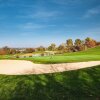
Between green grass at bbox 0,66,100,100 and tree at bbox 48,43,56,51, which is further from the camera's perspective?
tree at bbox 48,43,56,51

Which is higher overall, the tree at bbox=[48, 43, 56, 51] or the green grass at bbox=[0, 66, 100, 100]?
the tree at bbox=[48, 43, 56, 51]

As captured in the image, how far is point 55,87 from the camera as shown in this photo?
1026 cm

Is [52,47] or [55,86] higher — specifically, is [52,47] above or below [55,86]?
above

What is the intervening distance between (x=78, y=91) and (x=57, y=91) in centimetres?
90

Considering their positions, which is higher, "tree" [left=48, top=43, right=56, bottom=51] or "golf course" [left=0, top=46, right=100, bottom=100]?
"tree" [left=48, top=43, right=56, bottom=51]

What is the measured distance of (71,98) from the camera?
8742 mm

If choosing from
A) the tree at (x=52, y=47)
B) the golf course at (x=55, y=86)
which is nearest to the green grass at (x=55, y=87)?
the golf course at (x=55, y=86)

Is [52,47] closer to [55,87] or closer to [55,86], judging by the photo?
[55,86]

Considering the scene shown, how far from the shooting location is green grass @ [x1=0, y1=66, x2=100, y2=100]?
29.9ft

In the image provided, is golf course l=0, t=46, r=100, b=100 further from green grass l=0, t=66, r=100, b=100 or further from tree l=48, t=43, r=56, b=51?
tree l=48, t=43, r=56, b=51

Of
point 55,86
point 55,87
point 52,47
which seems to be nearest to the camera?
point 55,87

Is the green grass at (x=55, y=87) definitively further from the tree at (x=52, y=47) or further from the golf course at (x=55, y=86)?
the tree at (x=52, y=47)

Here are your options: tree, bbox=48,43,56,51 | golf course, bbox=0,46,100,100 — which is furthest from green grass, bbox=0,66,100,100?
tree, bbox=48,43,56,51

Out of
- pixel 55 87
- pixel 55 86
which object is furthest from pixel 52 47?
pixel 55 87
